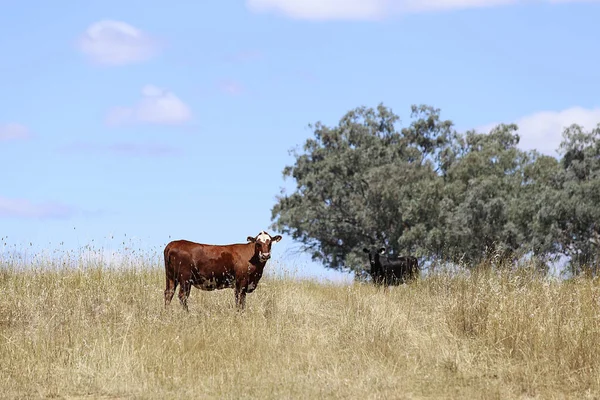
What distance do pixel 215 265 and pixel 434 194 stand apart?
1143 inches

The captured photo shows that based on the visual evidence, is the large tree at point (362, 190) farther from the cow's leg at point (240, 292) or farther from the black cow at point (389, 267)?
the cow's leg at point (240, 292)

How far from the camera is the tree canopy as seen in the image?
120 ft

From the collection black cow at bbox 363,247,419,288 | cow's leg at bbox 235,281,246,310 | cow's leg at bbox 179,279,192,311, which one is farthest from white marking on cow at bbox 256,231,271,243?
black cow at bbox 363,247,419,288

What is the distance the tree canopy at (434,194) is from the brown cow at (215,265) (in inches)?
855

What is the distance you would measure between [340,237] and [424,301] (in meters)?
29.2

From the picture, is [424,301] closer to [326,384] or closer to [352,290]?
[352,290]

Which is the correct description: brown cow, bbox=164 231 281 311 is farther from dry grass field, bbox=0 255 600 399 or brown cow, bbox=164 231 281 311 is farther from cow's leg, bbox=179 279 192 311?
dry grass field, bbox=0 255 600 399

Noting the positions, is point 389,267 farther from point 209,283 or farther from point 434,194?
point 434,194

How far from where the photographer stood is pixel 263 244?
14.8m

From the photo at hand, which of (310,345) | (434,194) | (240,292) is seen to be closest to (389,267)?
(240,292)

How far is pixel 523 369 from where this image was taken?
35.4ft

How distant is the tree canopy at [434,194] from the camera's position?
36594 mm

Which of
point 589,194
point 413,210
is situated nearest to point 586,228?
point 589,194

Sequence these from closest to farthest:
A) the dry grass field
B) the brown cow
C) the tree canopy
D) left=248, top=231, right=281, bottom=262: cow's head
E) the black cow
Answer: the dry grass field
left=248, top=231, right=281, bottom=262: cow's head
the brown cow
the black cow
the tree canopy
